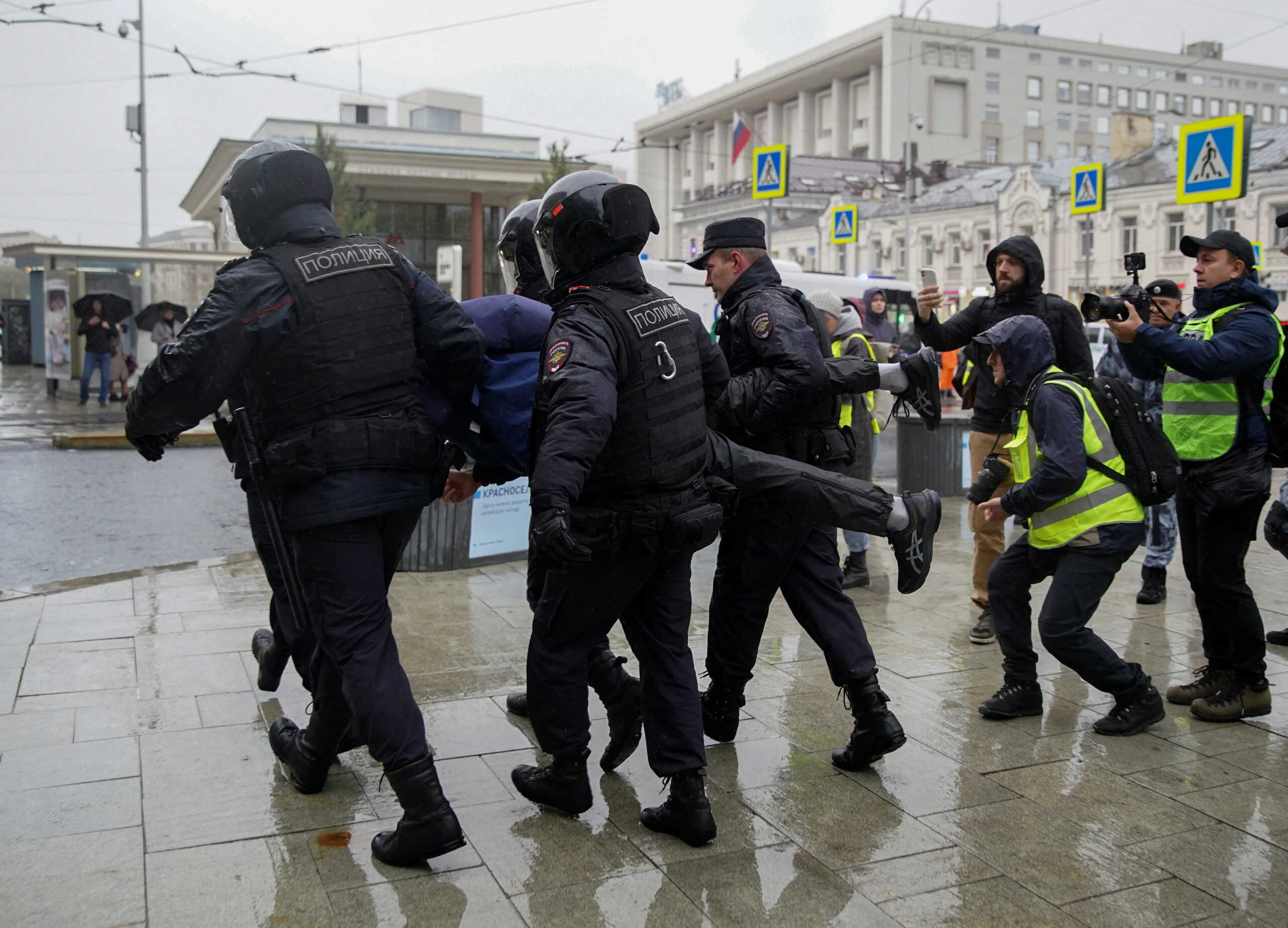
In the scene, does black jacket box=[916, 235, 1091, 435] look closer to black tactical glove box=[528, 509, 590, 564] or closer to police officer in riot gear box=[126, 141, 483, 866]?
police officer in riot gear box=[126, 141, 483, 866]

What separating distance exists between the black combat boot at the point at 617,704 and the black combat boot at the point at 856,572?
2993mm

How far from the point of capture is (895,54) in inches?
2990

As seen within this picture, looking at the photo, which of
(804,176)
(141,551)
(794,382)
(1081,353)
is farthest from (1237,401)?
(804,176)

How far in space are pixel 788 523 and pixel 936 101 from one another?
272ft

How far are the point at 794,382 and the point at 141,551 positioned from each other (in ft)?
19.8

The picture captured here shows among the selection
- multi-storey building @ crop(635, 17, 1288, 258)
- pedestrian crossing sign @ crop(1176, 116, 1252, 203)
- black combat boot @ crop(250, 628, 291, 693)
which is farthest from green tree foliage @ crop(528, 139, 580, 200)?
multi-storey building @ crop(635, 17, 1288, 258)

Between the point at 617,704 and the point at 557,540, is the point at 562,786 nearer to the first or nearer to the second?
the point at 617,704

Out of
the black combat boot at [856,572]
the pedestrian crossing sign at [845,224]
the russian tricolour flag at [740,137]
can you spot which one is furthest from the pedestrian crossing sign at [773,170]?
the black combat boot at [856,572]

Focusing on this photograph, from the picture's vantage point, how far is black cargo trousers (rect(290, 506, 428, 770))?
3385mm

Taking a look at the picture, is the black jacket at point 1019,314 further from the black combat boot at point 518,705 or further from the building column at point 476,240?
the building column at point 476,240

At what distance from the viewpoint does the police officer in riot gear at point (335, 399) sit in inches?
130

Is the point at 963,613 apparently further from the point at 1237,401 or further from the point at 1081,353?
the point at 1237,401

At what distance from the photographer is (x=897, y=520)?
3895 mm

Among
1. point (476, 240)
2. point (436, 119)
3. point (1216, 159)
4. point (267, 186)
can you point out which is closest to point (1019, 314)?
point (267, 186)
